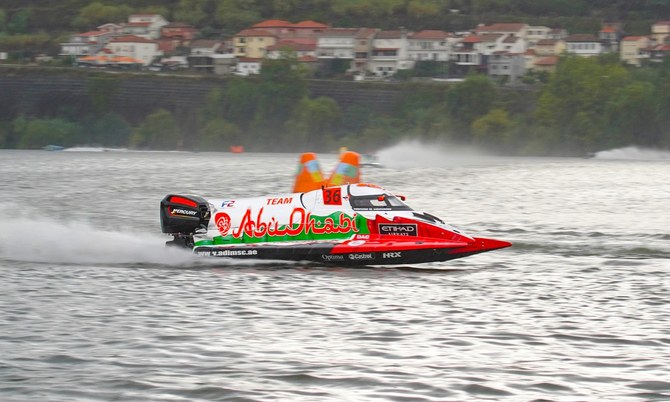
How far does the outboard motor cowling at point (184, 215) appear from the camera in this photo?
24.6m

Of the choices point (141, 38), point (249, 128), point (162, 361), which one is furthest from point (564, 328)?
point (141, 38)

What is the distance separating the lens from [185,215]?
970 inches

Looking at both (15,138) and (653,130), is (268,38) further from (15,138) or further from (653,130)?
(653,130)

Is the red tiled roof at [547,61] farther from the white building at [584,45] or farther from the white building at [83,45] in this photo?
the white building at [83,45]

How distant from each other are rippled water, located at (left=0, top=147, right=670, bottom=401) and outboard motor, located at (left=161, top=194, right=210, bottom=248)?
1.81ft

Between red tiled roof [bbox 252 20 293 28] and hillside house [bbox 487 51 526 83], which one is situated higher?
red tiled roof [bbox 252 20 293 28]

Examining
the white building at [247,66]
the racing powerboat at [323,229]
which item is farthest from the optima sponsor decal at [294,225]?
the white building at [247,66]

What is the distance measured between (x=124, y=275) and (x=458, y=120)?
104m

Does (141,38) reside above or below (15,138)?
above

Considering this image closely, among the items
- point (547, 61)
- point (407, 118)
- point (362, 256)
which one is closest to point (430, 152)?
point (407, 118)

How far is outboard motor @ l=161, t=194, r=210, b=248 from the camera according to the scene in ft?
80.8

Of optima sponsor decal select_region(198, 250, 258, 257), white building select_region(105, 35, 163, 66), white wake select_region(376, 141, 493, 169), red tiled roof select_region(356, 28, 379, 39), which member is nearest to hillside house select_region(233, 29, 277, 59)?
white building select_region(105, 35, 163, 66)

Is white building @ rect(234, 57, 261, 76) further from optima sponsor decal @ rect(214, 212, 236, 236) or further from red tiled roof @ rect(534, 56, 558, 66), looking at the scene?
optima sponsor decal @ rect(214, 212, 236, 236)

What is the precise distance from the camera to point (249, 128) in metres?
140
